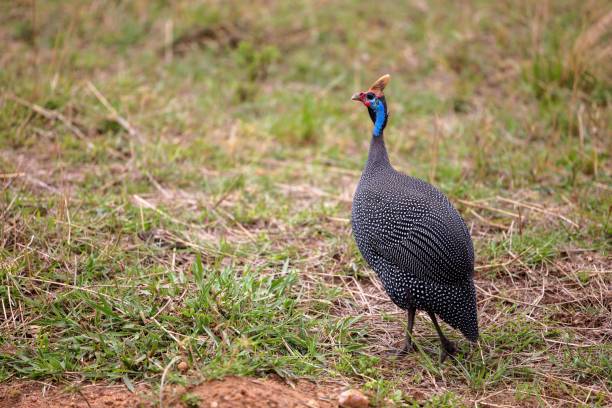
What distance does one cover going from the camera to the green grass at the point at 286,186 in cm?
318

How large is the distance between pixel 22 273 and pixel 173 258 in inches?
30.5

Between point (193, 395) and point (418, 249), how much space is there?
1172mm

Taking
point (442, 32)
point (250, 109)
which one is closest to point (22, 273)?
point (250, 109)

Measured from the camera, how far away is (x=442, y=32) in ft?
23.7

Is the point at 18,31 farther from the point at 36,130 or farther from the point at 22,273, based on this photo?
the point at 22,273

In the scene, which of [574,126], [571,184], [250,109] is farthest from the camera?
[250,109]

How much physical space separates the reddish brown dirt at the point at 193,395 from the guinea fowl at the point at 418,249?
22.0 inches

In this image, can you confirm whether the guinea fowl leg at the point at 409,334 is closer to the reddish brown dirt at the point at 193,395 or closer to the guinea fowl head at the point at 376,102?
the reddish brown dirt at the point at 193,395

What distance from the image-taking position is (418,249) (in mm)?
3162

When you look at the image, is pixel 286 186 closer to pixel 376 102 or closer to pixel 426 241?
pixel 376 102

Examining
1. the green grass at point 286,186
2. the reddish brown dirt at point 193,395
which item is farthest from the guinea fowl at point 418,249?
the reddish brown dirt at point 193,395

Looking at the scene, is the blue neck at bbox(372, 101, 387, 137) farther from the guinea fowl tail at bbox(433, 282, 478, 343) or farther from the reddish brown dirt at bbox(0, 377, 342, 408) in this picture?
the reddish brown dirt at bbox(0, 377, 342, 408)

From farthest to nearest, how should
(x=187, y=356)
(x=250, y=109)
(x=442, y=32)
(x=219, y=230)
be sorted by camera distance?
1. (x=442, y=32)
2. (x=250, y=109)
3. (x=219, y=230)
4. (x=187, y=356)

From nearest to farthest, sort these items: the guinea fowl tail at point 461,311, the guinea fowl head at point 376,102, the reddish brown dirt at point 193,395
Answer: the reddish brown dirt at point 193,395 < the guinea fowl tail at point 461,311 < the guinea fowl head at point 376,102
